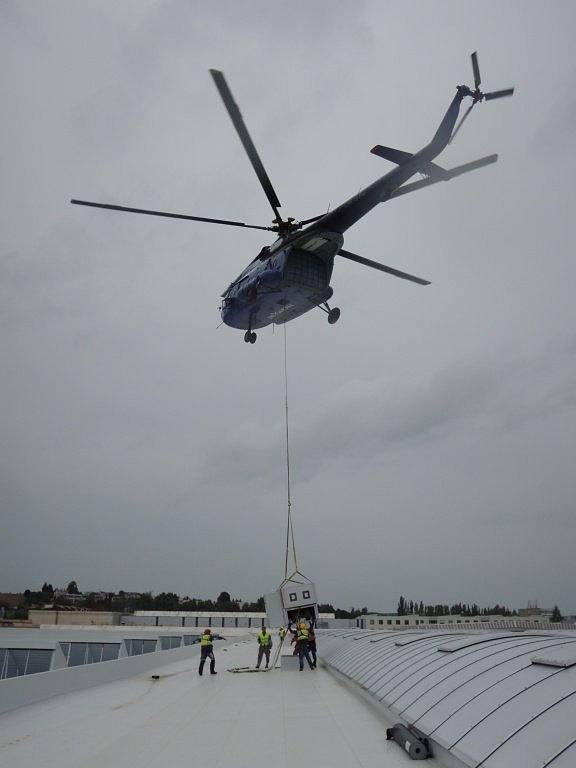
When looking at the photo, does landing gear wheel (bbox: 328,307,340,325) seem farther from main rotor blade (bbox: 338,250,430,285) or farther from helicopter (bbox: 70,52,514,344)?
main rotor blade (bbox: 338,250,430,285)

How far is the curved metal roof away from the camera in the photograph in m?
6.69

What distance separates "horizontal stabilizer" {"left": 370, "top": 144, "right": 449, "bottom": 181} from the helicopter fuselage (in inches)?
129

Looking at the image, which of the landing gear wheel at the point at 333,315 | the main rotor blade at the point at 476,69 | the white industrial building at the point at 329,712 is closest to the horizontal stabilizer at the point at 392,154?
the main rotor blade at the point at 476,69

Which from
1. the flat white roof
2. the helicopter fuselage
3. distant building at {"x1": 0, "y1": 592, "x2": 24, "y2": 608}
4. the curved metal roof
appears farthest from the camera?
distant building at {"x1": 0, "y1": 592, "x2": 24, "y2": 608}

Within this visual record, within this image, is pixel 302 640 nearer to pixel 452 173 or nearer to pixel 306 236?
pixel 306 236

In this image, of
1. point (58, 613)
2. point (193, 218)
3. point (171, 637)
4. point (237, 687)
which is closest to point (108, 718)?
point (237, 687)

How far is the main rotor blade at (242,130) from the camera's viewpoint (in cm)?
1561

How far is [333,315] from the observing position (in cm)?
2367

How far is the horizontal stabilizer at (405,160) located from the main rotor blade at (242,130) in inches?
135

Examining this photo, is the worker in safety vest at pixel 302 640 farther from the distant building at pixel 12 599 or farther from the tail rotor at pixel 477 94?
the distant building at pixel 12 599

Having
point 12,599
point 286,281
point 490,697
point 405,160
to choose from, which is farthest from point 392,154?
point 12,599

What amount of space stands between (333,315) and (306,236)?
4.38 metres

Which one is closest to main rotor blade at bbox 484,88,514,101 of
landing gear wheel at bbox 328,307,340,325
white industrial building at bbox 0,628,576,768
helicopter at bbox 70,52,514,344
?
helicopter at bbox 70,52,514,344

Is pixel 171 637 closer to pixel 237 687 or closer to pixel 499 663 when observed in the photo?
pixel 237 687
